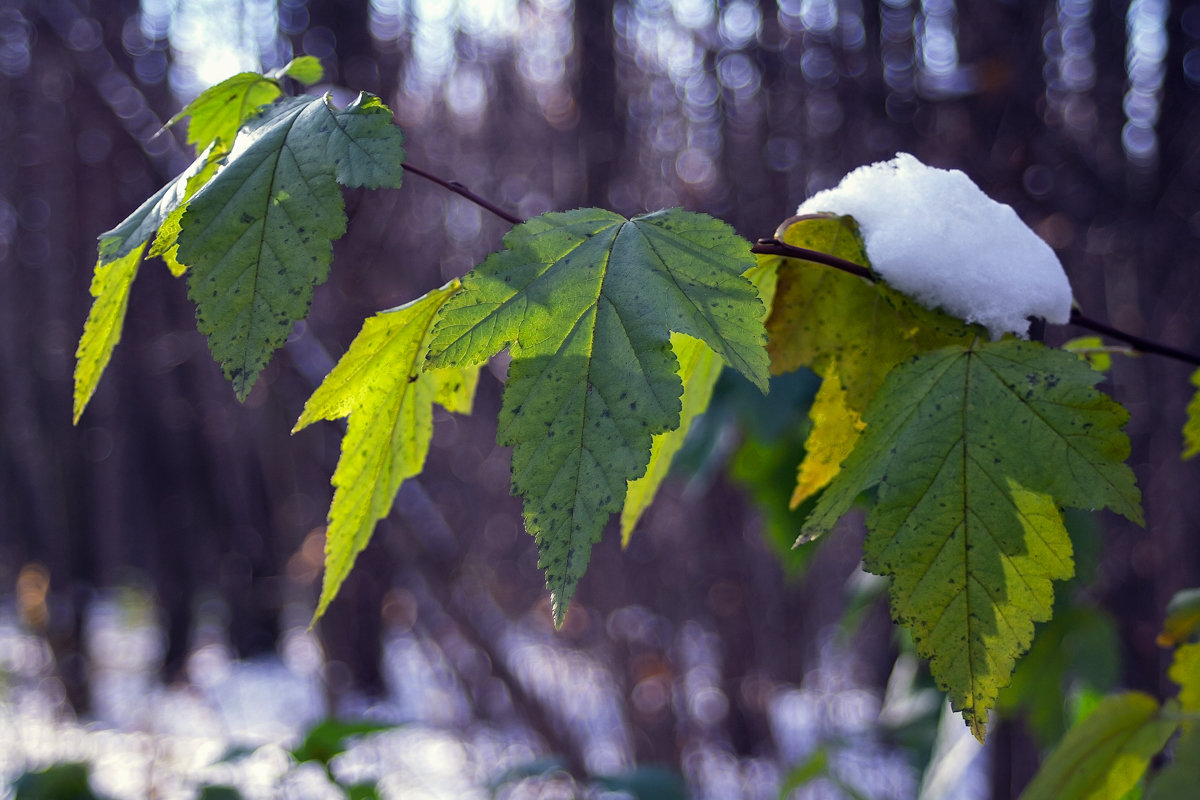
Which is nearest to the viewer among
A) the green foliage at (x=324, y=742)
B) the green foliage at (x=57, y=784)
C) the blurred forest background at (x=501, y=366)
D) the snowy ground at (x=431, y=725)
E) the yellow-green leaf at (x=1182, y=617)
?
the yellow-green leaf at (x=1182, y=617)

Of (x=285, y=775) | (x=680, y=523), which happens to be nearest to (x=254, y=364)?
(x=285, y=775)

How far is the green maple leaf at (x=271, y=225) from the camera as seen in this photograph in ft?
1.72

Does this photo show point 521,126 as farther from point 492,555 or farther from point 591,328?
point 591,328

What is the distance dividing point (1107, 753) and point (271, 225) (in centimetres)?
82

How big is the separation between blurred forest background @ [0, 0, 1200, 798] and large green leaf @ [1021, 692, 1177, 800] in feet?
1.58

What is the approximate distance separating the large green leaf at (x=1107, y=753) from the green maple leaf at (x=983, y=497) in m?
0.33

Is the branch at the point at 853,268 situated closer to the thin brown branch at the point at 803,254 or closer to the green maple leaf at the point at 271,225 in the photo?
the thin brown branch at the point at 803,254

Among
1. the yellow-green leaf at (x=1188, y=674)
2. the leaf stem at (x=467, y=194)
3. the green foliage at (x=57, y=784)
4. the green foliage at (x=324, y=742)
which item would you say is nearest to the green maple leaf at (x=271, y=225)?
the leaf stem at (x=467, y=194)

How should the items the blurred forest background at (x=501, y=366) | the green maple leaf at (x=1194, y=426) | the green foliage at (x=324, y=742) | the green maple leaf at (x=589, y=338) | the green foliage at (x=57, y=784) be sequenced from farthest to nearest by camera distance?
the blurred forest background at (x=501, y=366) < the green foliage at (x=57, y=784) < the green foliage at (x=324, y=742) < the green maple leaf at (x=1194, y=426) < the green maple leaf at (x=589, y=338)

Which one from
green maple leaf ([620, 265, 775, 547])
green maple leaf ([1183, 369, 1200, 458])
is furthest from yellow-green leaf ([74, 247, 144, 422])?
green maple leaf ([1183, 369, 1200, 458])

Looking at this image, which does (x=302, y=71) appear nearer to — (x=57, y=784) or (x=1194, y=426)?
(x=1194, y=426)

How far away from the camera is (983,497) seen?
545 millimetres

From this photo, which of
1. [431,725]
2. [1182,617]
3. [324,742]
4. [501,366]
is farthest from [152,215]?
[501,366]

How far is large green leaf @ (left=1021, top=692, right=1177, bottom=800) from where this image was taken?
2.43ft
